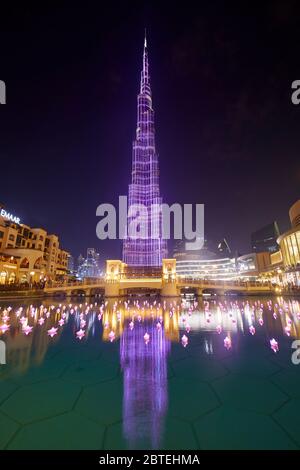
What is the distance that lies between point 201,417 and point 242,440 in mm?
728

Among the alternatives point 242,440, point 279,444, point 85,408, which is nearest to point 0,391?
point 85,408

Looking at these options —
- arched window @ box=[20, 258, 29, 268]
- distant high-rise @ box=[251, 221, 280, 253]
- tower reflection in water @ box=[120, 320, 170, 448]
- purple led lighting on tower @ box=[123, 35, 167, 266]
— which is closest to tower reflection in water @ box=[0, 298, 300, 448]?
tower reflection in water @ box=[120, 320, 170, 448]

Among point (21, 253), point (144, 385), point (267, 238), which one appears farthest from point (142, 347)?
point (267, 238)

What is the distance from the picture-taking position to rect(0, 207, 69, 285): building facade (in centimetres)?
4558

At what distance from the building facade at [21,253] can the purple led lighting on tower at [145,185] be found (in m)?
40.5

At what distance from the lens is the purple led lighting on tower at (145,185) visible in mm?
97125

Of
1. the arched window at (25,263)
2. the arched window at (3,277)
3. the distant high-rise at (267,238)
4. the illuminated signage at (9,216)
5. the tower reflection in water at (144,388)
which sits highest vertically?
the distant high-rise at (267,238)

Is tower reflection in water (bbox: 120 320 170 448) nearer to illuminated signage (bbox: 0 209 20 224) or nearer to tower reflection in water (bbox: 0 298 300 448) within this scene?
tower reflection in water (bbox: 0 298 300 448)

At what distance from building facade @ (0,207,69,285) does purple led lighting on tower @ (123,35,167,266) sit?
40452mm

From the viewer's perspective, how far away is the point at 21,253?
47969 millimetres

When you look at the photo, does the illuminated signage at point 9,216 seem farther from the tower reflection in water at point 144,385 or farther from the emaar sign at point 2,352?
the tower reflection in water at point 144,385

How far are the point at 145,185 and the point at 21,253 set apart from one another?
7440cm

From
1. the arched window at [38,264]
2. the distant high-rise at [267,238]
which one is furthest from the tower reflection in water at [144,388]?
the distant high-rise at [267,238]

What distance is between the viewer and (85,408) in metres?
3.90
